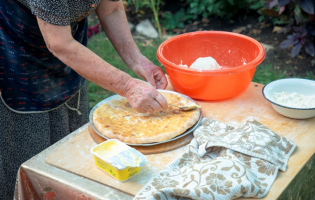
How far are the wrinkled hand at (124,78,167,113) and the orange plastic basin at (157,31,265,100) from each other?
259 millimetres

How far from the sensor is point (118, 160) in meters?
1.32

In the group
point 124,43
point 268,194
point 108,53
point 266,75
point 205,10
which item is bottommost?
point 266,75

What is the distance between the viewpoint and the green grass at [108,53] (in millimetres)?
4052

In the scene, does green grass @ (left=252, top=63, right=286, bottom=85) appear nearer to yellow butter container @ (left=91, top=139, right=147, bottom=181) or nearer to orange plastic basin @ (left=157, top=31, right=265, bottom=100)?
orange plastic basin @ (left=157, top=31, right=265, bottom=100)

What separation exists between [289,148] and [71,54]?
1.03 meters

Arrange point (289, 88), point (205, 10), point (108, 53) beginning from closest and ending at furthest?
1. point (289, 88)
2. point (108, 53)
3. point (205, 10)

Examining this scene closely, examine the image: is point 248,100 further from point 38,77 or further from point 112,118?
point 38,77

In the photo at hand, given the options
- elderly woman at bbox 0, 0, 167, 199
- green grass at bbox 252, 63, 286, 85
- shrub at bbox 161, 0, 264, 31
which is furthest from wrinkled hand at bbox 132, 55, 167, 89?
shrub at bbox 161, 0, 264, 31

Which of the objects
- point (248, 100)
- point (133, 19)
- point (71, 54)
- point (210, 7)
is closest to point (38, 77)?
point (71, 54)

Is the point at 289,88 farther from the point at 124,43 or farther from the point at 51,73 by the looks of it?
the point at 51,73

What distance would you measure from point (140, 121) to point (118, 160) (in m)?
0.37

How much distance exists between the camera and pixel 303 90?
6.11 ft

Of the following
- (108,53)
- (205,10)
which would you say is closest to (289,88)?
(108,53)

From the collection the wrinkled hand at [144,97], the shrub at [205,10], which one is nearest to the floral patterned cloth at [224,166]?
the wrinkled hand at [144,97]
